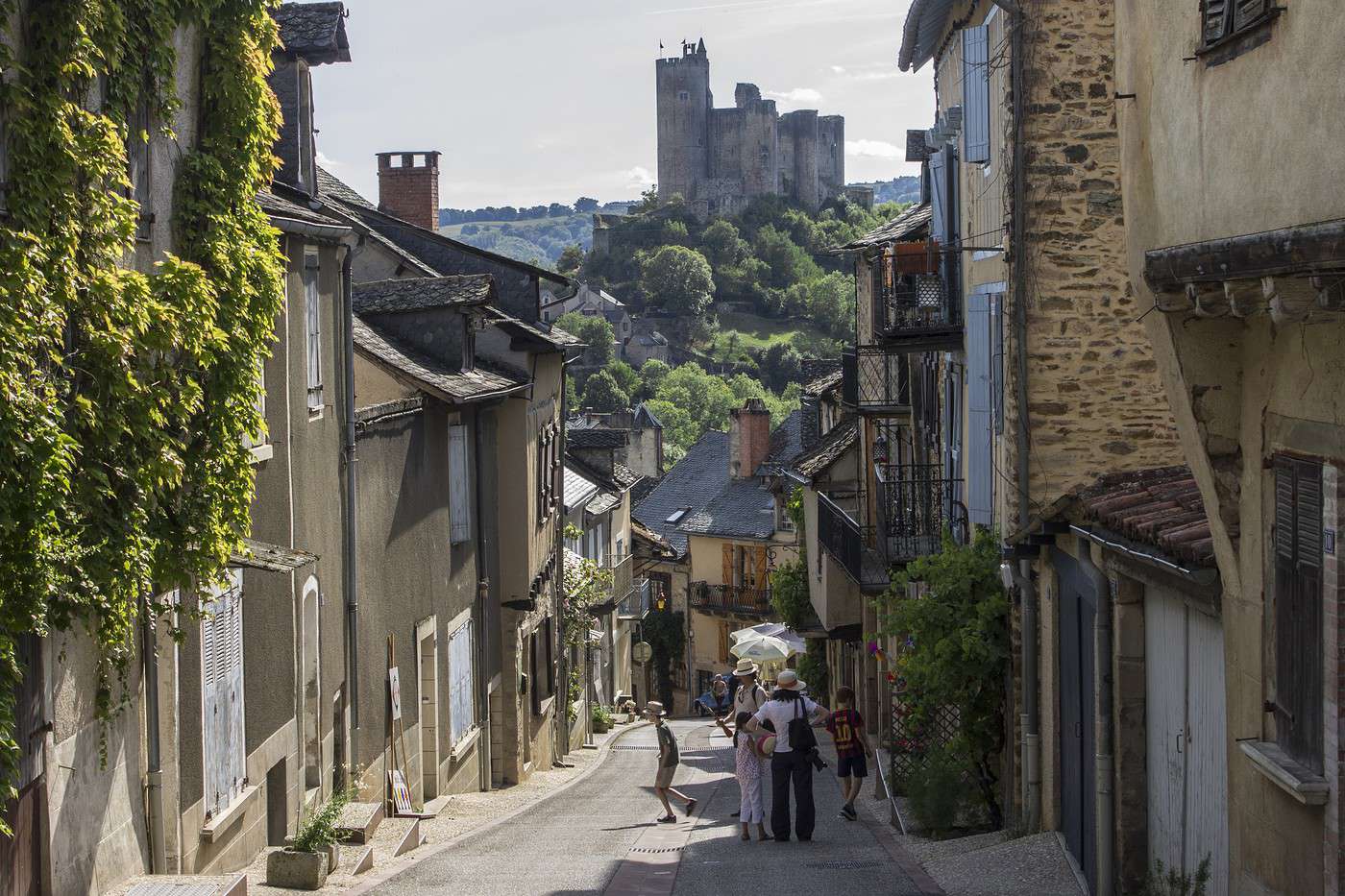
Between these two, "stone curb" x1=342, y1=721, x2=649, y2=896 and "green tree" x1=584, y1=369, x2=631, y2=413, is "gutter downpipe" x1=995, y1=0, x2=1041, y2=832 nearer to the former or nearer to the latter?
"stone curb" x1=342, y1=721, x2=649, y2=896

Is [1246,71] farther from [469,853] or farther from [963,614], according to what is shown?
[469,853]

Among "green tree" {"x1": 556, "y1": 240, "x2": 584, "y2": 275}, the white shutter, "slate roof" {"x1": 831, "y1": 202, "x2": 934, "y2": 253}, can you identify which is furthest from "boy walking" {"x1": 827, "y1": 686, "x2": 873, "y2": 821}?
"green tree" {"x1": 556, "y1": 240, "x2": 584, "y2": 275}

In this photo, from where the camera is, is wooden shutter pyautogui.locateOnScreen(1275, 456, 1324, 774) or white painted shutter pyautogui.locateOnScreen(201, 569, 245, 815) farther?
white painted shutter pyautogui.locateOnScreen(201, 569, 245, 815)

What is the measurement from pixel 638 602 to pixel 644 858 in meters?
31.3

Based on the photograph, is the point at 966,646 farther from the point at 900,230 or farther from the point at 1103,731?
the point at 900,230

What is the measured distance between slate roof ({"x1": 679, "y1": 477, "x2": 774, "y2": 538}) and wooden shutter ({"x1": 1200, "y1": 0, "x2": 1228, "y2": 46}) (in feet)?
130

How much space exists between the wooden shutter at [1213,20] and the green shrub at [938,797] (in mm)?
8033

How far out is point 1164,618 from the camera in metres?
8.34

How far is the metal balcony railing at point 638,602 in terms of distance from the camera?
3953cm

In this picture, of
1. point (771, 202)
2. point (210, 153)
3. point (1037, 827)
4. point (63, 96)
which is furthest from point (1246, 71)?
point (771, 202)

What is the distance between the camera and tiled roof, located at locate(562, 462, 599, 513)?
30.9 metres

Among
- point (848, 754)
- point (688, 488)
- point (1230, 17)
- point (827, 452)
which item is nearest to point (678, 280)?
point (688, 488)

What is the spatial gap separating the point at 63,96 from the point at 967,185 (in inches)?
391

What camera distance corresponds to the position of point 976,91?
43.8 ft
